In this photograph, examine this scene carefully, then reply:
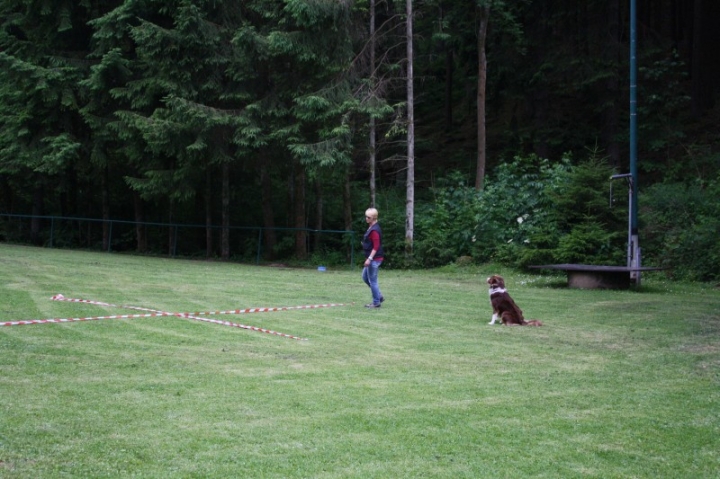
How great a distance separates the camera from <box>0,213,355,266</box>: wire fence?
28438 millimetres

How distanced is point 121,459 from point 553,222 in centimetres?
1944

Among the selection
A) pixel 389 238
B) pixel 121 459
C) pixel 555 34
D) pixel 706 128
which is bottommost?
pixel 121 459

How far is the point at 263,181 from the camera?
2836cm

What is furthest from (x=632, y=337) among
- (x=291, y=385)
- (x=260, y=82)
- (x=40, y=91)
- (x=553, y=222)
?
(x=40, y=91)

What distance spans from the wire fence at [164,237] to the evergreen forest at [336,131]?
107 millimetres

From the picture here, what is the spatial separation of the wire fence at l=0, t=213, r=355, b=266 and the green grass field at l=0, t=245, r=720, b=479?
13.1m

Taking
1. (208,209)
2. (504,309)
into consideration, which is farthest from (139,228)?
(504,309)

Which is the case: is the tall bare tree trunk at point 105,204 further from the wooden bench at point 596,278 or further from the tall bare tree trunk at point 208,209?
the wooden bench at point 596,278

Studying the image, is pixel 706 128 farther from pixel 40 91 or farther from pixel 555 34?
pixel 40 91

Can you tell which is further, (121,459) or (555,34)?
(555,34)

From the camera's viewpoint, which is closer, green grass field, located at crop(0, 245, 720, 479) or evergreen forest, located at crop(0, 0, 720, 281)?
green grass field, located at crop(0, 245, 720, 479)

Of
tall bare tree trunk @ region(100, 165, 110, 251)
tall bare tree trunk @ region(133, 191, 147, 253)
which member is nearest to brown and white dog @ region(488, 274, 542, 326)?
tall bare tree trunk @ region(133, 191, 147, 253)

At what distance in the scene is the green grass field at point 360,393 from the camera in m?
5.80

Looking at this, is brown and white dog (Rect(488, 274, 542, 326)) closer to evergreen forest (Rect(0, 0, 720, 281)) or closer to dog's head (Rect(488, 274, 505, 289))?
dog's head (Rect(488, 274, 505, 289))
